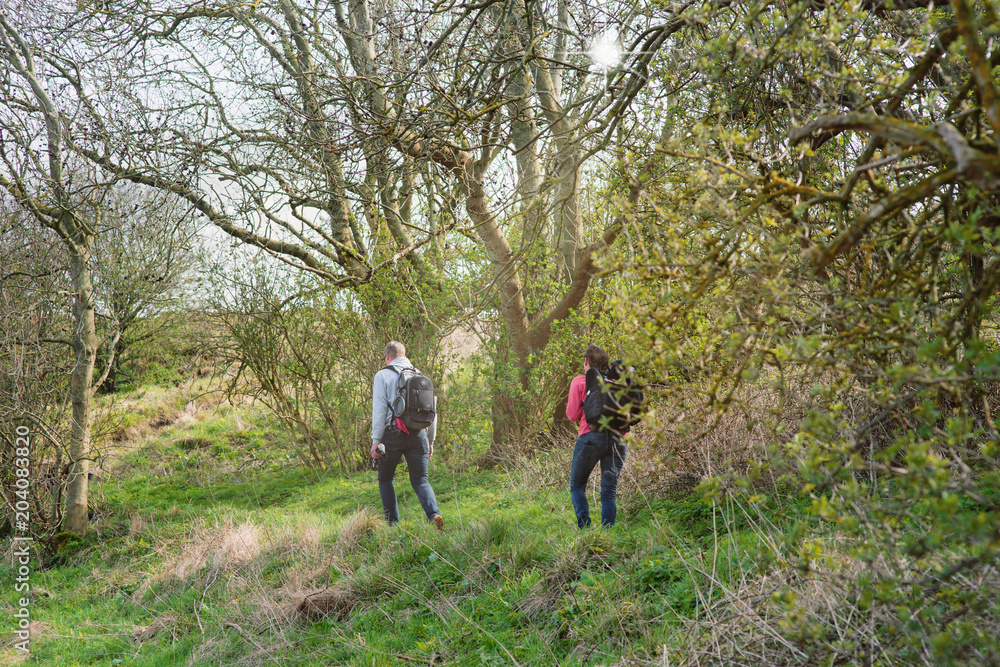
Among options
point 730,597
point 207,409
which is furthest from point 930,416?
point 207,409

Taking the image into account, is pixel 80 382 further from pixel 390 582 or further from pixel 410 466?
pixel 390 582

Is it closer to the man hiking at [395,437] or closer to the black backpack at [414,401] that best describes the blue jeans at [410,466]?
the man hiking at [395,437]

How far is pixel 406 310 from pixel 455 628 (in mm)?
5871

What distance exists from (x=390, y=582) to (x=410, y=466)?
57.3 inches

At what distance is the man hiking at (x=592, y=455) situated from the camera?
213 inches

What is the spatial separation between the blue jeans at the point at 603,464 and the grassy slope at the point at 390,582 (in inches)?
9.2

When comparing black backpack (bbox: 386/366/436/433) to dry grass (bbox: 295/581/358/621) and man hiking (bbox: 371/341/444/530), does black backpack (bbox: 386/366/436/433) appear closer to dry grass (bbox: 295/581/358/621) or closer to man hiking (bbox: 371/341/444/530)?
man hiking (bbox: 371/341/444/530)

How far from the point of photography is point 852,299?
76.9 inches

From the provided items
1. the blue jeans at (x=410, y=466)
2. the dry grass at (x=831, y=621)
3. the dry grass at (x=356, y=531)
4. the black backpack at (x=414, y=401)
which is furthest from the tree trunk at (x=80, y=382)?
the dry grass at (x=831, y=621)

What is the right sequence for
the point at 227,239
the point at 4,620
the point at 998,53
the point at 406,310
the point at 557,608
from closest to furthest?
the point at 998,53 → the point at 557,608 → the point at 4,620 → the point at 406,310 → the point at 227,239

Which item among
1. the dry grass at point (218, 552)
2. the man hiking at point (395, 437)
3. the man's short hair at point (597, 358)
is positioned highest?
the man's short hair at point (597, 358)

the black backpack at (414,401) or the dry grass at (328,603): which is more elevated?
the black backpack at (414,401)

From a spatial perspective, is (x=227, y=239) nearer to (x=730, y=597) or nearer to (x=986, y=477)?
(x=730, y=597)

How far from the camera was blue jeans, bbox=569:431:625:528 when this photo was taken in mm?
5418
